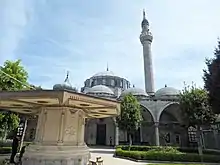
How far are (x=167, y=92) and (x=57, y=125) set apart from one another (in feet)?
71.1

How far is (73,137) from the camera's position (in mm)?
7836

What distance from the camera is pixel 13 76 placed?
13094 millimetres

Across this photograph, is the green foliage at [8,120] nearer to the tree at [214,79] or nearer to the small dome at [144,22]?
the tree at [214,79]

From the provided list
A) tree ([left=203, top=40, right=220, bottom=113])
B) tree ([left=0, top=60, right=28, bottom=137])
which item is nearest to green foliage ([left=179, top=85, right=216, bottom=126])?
tree ([left=203, top=40, right=220, bottom=113])

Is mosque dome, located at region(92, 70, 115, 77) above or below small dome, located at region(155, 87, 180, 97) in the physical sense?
above

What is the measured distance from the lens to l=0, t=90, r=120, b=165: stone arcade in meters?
6.53

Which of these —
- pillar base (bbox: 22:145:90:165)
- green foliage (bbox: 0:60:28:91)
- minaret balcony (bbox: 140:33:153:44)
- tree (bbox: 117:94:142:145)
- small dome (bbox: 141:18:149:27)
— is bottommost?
pillar base (bbox: 22:145:90:165)

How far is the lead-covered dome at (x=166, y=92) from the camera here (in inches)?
1038

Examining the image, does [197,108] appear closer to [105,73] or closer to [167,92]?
[167,92]

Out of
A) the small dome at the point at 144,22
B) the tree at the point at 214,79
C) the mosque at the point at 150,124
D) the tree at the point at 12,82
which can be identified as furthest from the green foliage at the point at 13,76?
the small dome at the point at 144,22

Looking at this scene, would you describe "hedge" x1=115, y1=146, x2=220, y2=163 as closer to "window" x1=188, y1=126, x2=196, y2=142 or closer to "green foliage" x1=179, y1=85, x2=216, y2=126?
"green foliage" x1=179, y1=85, x2=216, y2=126

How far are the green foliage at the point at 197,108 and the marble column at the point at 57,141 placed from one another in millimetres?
10121

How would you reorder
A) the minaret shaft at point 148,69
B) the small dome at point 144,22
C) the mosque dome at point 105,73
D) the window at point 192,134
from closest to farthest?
the window at point 192,134, the minaret shaft at point 148,69, the small dome at point 144,22, the mosque dome at point 105,73

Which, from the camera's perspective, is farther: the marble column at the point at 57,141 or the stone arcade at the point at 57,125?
the marble column at the point at 57,141
